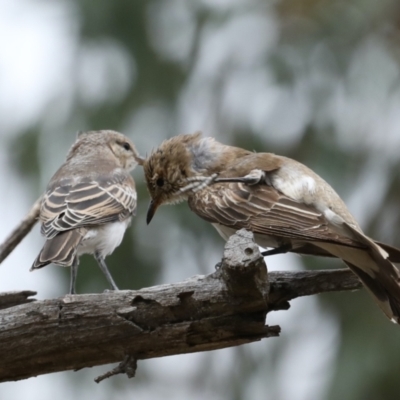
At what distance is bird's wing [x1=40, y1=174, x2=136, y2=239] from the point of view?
6652 millimetres

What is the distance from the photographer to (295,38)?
10352 mm

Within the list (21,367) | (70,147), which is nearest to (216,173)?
(21,367)

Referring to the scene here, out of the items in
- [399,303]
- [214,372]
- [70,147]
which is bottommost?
[214,372]

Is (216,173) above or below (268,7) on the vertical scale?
below

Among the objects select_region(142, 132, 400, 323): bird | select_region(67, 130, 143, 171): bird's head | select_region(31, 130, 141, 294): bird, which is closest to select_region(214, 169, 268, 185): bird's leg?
select_region(142, 132, 400, 323): bird

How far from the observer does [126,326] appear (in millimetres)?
4793

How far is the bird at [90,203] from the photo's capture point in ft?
21.3

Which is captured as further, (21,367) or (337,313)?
(337,313)

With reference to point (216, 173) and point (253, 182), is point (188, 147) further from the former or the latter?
point (253, 182)

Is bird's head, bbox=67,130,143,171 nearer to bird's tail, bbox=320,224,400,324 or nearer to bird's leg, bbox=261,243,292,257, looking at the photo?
bird's leg, bbox=261,243,292,257

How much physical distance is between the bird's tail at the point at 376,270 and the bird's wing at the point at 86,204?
2.27m

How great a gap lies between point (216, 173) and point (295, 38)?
437 cm

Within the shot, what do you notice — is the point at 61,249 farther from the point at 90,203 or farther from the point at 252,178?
the point at 252,178

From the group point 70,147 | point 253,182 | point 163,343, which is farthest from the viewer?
point 70,147
